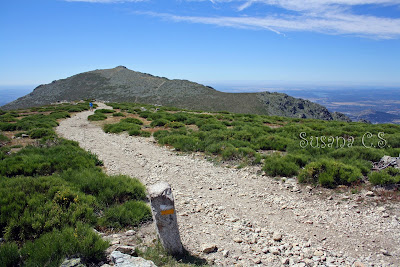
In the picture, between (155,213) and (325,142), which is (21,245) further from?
(325,142)

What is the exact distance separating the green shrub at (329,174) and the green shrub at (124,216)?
575 centimetres

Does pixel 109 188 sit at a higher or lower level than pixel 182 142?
lower

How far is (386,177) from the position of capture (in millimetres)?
7859

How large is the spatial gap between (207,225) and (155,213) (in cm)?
192

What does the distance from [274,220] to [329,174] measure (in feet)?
10.9

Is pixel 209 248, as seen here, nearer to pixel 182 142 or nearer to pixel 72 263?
pixel 72 263

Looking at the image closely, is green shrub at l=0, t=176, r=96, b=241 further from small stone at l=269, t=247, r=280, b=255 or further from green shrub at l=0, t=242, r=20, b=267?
small stone at l=269, t=247, r=280, b=255

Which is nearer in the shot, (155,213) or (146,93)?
(155,213)

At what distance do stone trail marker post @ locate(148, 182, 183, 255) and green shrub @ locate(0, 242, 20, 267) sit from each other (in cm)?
247

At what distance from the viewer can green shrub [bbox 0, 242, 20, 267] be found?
407 centimetres

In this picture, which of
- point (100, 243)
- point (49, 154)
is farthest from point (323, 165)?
point (49, 154)

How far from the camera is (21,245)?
4.84m

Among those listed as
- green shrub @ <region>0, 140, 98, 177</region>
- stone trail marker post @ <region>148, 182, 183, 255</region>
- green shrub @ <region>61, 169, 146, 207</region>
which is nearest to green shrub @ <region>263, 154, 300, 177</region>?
green shrub @ <region>61, 169, 146, 207</region>

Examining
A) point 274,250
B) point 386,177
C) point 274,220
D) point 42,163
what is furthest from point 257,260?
point 42,163
